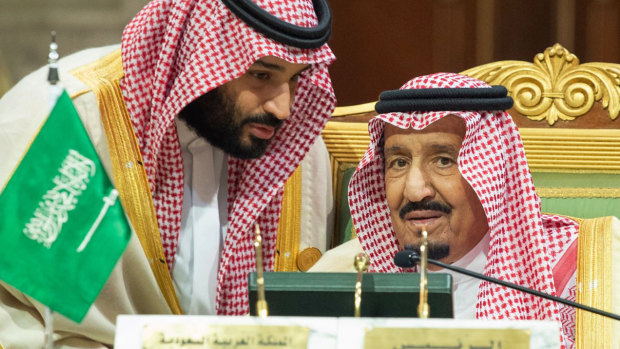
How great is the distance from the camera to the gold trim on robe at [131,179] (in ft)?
9.30

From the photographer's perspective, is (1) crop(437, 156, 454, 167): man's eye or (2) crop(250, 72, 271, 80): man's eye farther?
(2) crop(250, 72, 271, 80): man's eye

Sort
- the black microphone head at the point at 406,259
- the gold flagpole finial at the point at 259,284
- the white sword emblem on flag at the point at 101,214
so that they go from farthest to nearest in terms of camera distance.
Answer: the black microphone head at the point at 406,259 → the white sword emblem on flag at the point at 101,214 → the gold flagpole finial at the point at 259,284

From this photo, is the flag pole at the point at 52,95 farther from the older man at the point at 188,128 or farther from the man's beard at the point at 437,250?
the man's beard at the point at 437,250

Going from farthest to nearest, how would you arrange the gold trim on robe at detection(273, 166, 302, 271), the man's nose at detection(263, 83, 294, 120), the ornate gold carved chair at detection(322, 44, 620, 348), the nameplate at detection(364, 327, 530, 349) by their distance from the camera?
1. the ornate gold carved chair at detection(322, 44, 620, 348)
2. the gold trim on robe at detection(273, 166, 302, 271)
3. the man's nose at detection(263, 83, 294, 120)
4. the nameplate at detection(364, 327, 530, 349)

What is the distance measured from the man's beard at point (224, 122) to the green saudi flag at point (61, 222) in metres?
1.10

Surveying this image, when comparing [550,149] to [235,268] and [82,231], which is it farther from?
[82,231]

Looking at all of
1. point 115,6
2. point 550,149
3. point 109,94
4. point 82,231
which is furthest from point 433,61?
point 82,231

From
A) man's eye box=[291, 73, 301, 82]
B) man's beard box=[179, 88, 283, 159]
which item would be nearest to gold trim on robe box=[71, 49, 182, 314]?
man's beard box=[179, 88, 283, 159]

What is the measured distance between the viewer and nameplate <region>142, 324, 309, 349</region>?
1624 mm

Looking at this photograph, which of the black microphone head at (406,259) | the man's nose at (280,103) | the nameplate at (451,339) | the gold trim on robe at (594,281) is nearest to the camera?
the nameplate at (451,339)

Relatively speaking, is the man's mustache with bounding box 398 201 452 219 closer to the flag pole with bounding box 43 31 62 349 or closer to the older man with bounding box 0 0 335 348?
the older man with bounding box 0 0 335 348

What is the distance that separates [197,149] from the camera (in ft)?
10.1

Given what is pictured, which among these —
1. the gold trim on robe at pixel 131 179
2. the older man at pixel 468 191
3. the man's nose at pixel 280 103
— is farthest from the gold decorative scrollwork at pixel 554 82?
the gold trim on robe at pixel 131 179

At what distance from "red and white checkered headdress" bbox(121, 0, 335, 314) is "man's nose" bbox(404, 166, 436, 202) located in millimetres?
480
